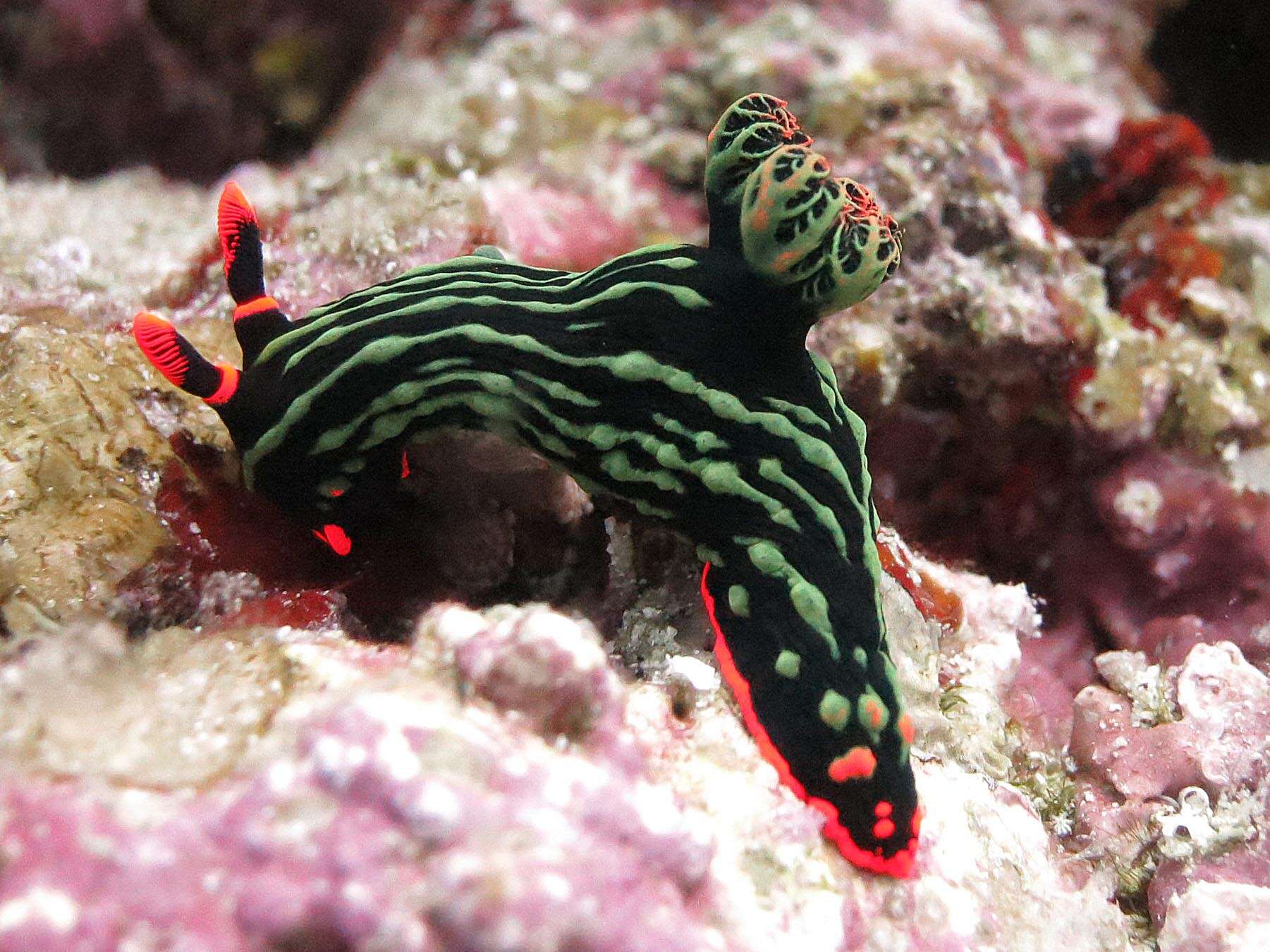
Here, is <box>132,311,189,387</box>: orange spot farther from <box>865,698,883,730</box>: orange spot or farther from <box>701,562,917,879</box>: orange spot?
<box>865,698,883,730</box>: orange spot

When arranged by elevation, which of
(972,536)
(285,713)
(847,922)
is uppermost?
(285,713)

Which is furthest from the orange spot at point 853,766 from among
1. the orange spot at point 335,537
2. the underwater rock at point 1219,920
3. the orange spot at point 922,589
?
the orange spot at point 335,537

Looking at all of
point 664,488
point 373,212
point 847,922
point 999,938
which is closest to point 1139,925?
point 999,938

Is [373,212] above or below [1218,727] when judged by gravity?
above

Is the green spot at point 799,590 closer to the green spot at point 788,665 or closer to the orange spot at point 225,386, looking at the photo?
the green spot at point 788,665

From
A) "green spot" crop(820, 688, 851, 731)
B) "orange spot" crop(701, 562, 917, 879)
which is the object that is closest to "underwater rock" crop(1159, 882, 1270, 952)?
"orange spot" crop(701, 562, 917, 879)

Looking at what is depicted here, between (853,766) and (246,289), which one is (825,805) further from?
(246,289)

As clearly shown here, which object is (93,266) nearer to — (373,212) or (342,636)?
(373,212)
